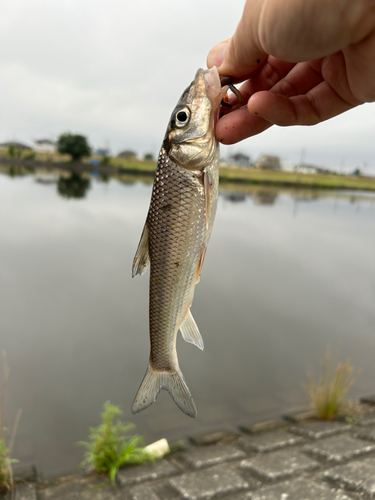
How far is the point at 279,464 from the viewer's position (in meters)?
4.13

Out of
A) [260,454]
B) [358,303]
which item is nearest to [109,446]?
[260,454]

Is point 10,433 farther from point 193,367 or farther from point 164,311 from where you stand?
point 164,311

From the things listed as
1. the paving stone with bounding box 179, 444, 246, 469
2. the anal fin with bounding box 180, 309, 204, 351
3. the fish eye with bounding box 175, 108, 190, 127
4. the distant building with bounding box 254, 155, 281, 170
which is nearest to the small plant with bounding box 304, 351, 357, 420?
the paving stone with bounding box 179, 444, 246, 469

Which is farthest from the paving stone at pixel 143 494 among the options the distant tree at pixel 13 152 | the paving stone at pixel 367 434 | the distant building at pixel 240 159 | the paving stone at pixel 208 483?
the distant building at pixel 240 159

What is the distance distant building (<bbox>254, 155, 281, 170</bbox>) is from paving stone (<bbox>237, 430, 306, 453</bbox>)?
329ft

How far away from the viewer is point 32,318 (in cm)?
992

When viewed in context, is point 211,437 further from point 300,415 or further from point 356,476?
point 356,476

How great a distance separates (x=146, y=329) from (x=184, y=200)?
829 centimetres

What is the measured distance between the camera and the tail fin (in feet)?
6.68

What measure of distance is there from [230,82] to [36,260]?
15.1m

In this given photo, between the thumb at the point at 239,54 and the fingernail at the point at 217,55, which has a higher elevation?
the fingernail at the point at 217,55

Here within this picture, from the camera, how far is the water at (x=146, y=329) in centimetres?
629

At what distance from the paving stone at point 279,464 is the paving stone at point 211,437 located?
3.26 feet

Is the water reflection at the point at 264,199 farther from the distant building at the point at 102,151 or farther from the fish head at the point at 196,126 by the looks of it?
the distant building at the point at 102,151
